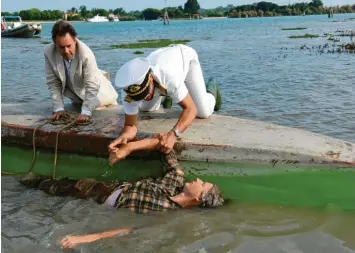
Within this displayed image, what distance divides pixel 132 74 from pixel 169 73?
466 mm

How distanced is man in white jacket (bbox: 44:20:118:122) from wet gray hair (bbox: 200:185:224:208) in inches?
68.7

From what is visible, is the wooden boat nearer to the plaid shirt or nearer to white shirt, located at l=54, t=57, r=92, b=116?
white shirt, located at l=54, t=57, r=92, b=116

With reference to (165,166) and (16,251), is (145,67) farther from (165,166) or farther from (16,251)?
(16,251)

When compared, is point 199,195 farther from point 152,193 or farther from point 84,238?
point 84,238

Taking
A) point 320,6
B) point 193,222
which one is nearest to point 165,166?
point 193,222

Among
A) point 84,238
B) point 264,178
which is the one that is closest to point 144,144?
point 84,238

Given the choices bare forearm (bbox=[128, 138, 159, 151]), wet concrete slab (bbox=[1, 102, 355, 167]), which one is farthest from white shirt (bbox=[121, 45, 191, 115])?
wet concrete slab (bbox=[1, 102, 355, 167])

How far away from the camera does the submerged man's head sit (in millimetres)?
4145

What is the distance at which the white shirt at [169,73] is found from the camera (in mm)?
4245

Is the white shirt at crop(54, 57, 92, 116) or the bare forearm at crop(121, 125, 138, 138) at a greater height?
the white shirt at crop(54, 57, 92, 116)

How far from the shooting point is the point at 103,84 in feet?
19.1

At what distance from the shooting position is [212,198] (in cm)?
425

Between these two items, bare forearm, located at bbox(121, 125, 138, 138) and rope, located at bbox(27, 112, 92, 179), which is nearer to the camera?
bare forearm, located at bbox(121, 125, 138, 138)

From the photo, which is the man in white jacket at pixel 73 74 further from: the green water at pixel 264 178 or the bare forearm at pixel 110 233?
the bare forearm at pixel 110 233
